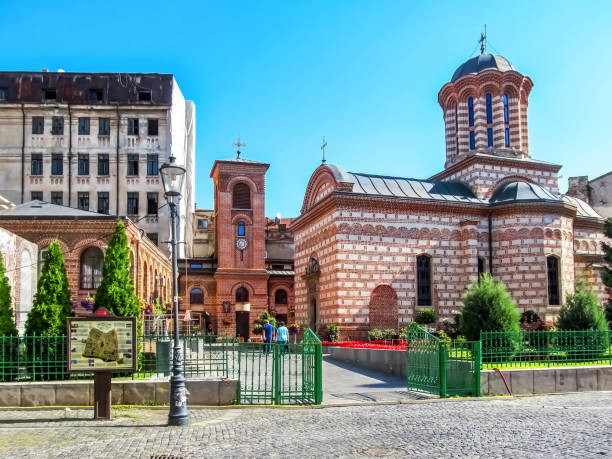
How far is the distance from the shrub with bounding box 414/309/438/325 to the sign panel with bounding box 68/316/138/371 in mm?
17915

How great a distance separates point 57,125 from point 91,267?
63.4ft

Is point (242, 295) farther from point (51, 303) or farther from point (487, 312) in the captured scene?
point (51, 303)

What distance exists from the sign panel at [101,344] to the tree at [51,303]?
2.67m

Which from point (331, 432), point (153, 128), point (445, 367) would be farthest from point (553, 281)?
point (153, 128)

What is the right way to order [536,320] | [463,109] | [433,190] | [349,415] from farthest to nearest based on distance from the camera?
[463,109], [433,190], [536,320], [349,415]

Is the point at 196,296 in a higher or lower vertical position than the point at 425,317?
higher

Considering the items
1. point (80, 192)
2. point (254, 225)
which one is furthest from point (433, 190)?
point (80, 192)

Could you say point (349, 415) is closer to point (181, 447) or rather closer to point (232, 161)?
point (181, 447)

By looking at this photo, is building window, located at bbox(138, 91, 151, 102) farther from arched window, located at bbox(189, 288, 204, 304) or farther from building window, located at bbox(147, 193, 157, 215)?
arched window, located at bbox(189, 288, 204, 304)

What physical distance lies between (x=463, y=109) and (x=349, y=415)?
24766 mm

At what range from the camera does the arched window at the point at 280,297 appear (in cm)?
4764

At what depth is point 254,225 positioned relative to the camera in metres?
46.2

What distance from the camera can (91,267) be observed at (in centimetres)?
2766

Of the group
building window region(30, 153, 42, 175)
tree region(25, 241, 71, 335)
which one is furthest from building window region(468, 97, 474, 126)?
building window region(30, 153, 42, 175)
